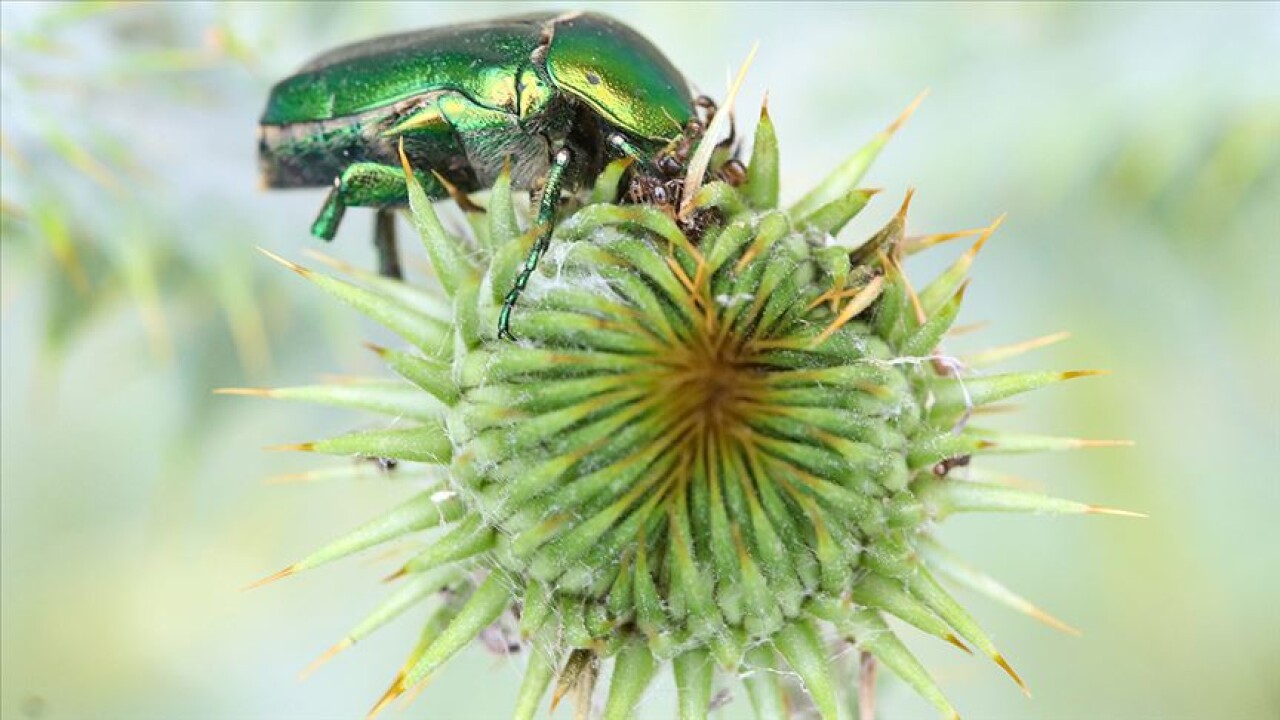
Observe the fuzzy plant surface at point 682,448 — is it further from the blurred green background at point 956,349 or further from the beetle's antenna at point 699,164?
the blurred green background at point 956,349

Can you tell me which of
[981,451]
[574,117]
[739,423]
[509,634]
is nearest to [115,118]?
[574,117]

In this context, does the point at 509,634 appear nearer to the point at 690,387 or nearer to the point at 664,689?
the point at 664,689

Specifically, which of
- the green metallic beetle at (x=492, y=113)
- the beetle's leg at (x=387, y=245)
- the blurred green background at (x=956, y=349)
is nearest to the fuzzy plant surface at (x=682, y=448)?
A: the green metallic beetle at (x=492, y=113)

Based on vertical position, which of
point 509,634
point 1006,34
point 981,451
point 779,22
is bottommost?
point 509,634

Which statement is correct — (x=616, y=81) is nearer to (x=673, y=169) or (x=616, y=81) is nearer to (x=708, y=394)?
(x=673, y=169)

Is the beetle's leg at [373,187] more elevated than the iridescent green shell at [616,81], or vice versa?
the iridescent green shell at [616,81]

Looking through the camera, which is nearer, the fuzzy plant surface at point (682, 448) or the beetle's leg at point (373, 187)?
the fuzzy plant surface at point (682, 448)
